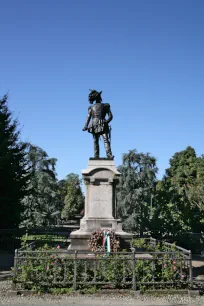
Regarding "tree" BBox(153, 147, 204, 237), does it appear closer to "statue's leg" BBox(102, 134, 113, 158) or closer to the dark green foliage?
"statue's leg" BBox(102, 134, 113, 158)

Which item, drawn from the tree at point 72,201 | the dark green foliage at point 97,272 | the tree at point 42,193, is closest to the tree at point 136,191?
the tree at point 42,193

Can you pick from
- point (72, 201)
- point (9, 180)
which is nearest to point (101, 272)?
point (9, 180)

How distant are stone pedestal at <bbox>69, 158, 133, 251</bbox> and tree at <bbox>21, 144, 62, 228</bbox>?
14.7 meters

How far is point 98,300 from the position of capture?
6.81 metres

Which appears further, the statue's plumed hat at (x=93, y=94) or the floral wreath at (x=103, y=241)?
the statue's plumed hat at (x=93, y=94)

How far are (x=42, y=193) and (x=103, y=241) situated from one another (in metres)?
18.3

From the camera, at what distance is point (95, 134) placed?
39.2 feet

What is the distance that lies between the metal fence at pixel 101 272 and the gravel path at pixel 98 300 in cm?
36

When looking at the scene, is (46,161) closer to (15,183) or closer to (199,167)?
(15,183)

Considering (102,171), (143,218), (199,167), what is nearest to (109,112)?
(102,171)

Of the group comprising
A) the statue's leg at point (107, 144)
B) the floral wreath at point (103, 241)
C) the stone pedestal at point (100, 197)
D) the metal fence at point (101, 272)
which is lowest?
the metal fence at point (101, 272)

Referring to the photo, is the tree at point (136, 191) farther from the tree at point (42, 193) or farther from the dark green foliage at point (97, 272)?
the dark green foliage at point (97, 272)

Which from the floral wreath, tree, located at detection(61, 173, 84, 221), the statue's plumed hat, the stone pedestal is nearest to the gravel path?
the floral wreath

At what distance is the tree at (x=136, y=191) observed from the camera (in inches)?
862
